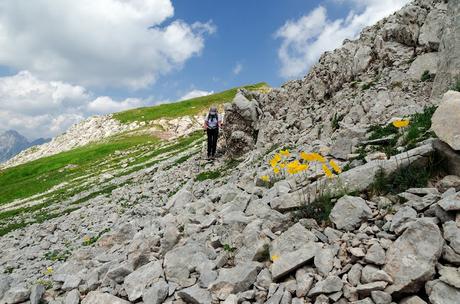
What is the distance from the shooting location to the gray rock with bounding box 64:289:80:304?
956cm

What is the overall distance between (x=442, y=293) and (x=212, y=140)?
26.2m

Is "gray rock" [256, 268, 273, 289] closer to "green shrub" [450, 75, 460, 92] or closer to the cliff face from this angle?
the cliff face

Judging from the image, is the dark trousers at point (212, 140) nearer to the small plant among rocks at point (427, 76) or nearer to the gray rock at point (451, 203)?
the small plant among rocks at point (427, 76)

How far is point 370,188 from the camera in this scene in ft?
30.1

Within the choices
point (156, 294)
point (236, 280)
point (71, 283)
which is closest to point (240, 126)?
point (71, 283)

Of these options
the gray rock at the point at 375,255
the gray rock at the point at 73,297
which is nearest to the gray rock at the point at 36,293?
the gray rock at the point at 73,297

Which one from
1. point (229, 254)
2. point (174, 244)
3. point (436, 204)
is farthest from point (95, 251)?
point (436, 204)

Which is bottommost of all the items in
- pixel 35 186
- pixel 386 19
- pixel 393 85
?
pixel 35 186

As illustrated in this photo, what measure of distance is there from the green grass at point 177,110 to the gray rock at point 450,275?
130m

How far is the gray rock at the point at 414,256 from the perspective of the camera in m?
6.08

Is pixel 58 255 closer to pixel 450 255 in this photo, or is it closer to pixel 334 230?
pixel 334 230

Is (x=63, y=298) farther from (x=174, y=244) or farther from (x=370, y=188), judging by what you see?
(x=370, y=188)

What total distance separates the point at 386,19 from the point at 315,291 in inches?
927

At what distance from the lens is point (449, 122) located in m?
8.59
